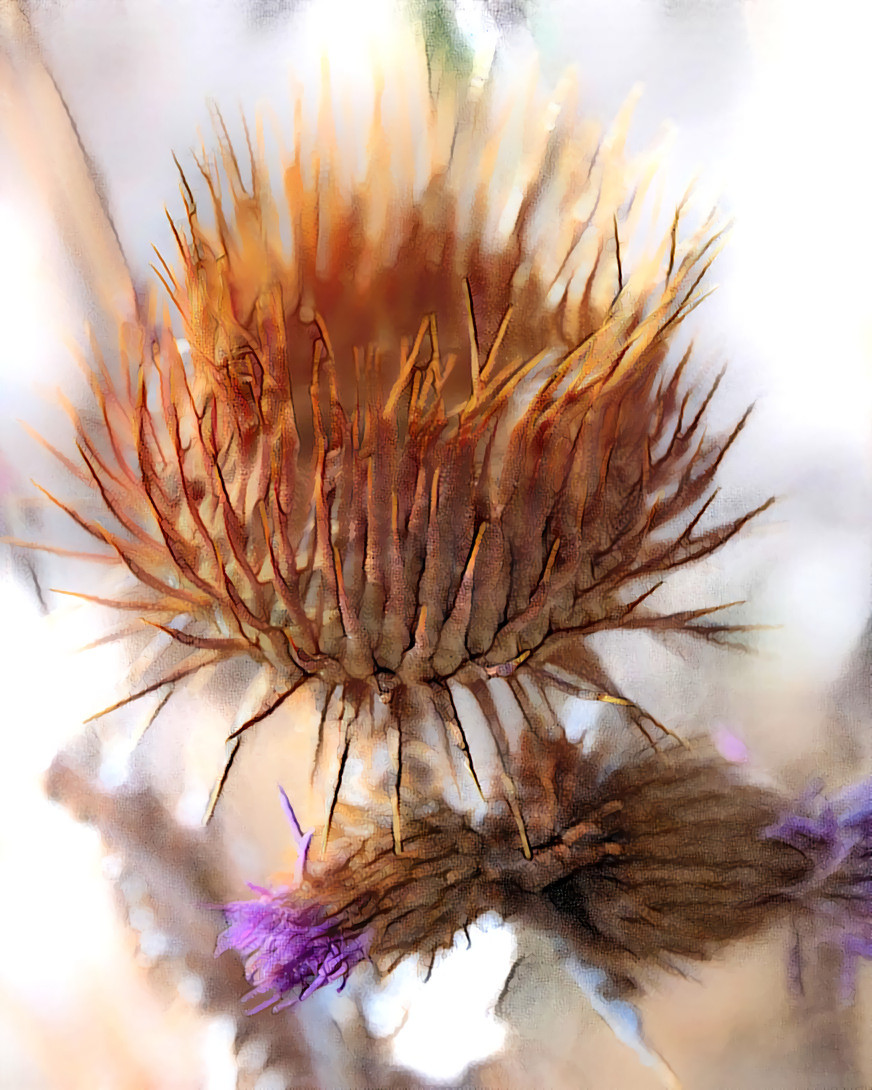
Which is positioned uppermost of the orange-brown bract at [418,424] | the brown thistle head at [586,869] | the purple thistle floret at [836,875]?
the orange-brown bract at [418,424]

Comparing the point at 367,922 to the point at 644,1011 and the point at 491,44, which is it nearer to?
the point at 644,1011

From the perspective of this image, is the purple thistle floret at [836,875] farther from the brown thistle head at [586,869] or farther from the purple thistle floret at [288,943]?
the purple thistle floret at [288,943]

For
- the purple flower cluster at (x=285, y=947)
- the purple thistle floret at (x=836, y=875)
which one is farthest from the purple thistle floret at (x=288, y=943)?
the purple thistle floret at (x=836, y=875)

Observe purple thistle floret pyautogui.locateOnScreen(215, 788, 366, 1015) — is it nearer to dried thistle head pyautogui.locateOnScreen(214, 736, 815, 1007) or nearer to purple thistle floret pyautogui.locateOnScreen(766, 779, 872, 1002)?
dried thistle head pyautogui.locateOnScreen(214, 736, 815, 1007)

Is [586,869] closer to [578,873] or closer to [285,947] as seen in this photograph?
[578,873]

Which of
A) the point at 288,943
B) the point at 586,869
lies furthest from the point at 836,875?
the point at 288,943

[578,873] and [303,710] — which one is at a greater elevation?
[303,710]
